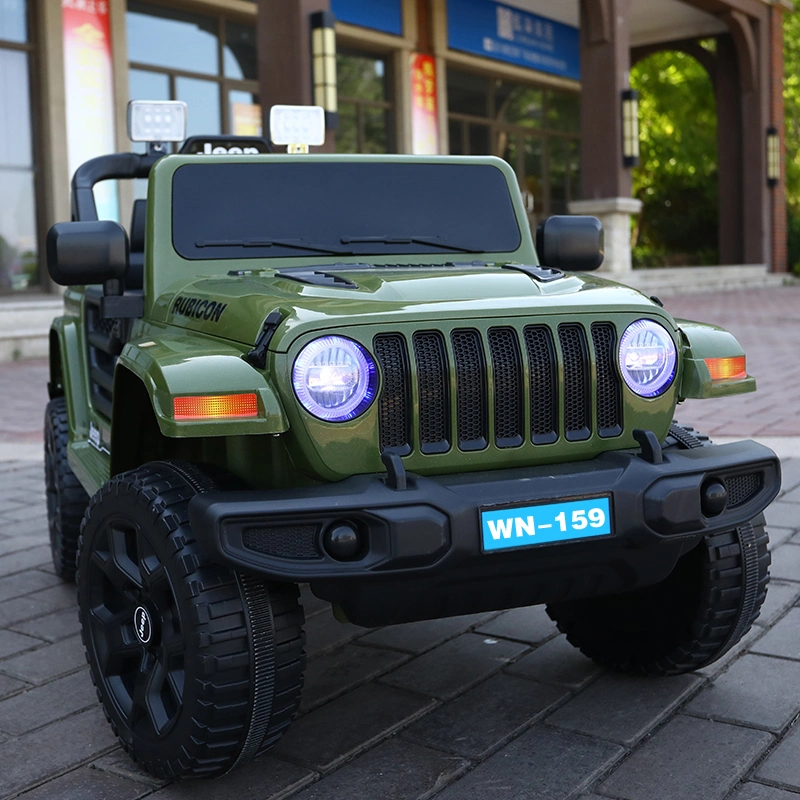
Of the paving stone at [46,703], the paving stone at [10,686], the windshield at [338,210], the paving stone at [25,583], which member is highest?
the windshield at [338,210]

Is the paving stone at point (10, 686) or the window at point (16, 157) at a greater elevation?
the window at point (16, 157)

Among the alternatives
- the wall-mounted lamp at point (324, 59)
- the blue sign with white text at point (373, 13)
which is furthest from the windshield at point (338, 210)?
the blue sign with white text at point (373, 13)

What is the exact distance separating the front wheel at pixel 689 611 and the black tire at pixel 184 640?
115cm

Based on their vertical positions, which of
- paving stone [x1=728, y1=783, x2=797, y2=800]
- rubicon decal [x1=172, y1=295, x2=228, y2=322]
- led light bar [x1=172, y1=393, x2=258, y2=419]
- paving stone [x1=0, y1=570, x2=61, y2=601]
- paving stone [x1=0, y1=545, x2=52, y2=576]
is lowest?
paving stone [x1=728, y1=783, x2=797, y2=800]

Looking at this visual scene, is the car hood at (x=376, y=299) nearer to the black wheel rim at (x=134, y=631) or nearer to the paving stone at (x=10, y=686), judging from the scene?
the black wheel rim at (x=134, y=631)

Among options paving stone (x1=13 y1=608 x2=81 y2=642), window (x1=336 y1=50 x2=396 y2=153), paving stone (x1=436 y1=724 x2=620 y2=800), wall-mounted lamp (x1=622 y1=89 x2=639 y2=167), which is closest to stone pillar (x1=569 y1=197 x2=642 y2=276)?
wall-mounted lamp (x1=622 y1=89 x2=639 y2=167)

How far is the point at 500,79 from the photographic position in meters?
23.0

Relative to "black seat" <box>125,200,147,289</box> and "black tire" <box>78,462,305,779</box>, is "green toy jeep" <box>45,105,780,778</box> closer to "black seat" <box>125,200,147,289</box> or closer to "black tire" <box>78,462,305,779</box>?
"black tire" <box>78,462,305,779</box>

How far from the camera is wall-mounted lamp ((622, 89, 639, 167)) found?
18859 millimetres

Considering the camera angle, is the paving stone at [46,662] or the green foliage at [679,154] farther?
the green foliage at [679,154]

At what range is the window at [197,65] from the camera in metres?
15.2

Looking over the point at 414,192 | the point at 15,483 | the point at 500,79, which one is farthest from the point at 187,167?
the point at 500,79

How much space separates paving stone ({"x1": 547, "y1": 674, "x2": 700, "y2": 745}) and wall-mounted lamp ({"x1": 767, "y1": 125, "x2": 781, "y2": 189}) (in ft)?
79.3

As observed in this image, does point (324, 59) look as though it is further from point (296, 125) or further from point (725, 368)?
point (725, 368)
